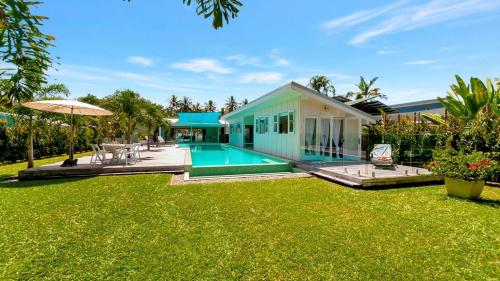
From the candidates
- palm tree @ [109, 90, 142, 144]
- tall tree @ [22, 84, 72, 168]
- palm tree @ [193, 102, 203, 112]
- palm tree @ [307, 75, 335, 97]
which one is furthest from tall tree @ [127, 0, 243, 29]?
palm tree @ [193, 102, 203, 112]

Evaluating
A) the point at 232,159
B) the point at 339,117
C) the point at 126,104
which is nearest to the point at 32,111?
the point at 126,104

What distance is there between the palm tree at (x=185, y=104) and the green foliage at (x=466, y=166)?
205ft

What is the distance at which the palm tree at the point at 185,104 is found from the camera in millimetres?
66125

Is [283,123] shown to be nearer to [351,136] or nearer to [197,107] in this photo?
[351,136]

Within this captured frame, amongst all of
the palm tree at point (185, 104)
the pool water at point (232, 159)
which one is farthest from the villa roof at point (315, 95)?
the palm tree at point (185, 104)

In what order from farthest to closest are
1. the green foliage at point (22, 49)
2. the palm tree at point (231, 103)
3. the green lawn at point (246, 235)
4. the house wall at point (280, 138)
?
the palm tree at point (231, 103) → the house wall at point (280, 138) → the green lawn at point (246, 235) → the green foliage at point (22, 49)

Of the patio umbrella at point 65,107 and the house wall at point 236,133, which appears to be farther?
the house wall at point 236,133

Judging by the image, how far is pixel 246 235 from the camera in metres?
4.76

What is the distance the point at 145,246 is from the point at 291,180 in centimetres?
645

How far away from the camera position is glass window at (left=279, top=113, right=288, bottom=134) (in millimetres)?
15640

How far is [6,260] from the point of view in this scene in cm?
379

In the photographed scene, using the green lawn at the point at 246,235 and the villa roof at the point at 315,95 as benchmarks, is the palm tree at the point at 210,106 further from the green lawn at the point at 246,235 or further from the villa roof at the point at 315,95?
the green lawn at the point at 246,235

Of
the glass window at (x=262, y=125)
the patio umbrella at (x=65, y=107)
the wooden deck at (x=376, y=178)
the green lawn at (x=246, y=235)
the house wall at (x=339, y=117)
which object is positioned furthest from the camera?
the glass window at (x=262, y=125)

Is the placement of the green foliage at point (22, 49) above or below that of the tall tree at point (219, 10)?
below
